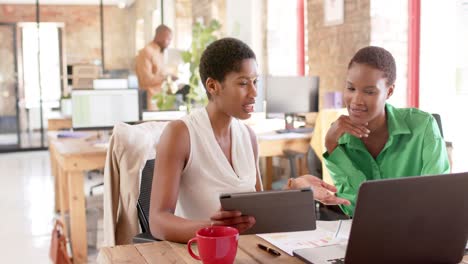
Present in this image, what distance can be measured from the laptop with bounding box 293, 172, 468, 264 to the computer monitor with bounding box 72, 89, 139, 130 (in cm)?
337

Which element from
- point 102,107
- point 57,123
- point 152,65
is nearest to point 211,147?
point 102,107

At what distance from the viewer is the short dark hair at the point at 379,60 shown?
1.75 meters

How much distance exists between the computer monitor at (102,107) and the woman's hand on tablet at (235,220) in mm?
3095

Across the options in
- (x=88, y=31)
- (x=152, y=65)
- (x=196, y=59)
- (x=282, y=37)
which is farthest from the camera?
(x=88, y=31)

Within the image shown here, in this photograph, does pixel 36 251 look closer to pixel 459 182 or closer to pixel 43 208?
pixel 43 208

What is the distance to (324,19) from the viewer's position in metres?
5.08

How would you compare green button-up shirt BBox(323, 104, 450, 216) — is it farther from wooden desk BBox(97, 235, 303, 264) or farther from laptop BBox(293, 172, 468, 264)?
laptop BBox(293, 172, 468, 264)

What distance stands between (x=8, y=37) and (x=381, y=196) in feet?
28.5

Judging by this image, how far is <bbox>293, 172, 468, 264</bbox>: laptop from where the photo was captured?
1021 mm

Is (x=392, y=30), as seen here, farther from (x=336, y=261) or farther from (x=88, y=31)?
(x=88, y=31)

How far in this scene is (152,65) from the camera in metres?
6.75

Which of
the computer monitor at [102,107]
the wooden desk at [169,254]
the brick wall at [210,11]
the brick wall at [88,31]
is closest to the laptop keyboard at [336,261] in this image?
the wooden desk at [169,254]

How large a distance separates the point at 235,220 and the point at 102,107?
3.17 metres

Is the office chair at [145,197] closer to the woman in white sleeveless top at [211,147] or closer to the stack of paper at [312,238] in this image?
the woman in white sleeveless top at [211,147]
